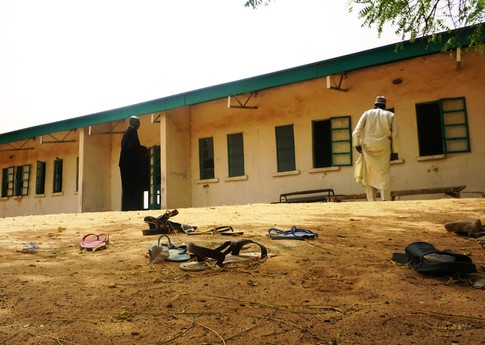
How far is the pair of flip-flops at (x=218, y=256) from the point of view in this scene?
2.91 metres

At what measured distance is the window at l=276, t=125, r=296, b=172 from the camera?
11.7m

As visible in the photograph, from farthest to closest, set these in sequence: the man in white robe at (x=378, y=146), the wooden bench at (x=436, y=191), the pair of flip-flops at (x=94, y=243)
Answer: the wooden bench at (x=436, y=191) < the man in white robe at (x=378, y=146) < the pair of flip-flops at (x=94, y=243)

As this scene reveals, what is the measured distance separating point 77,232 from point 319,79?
818cm

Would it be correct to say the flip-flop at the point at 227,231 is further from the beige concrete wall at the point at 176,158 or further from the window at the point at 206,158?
the window at the point at 206,158

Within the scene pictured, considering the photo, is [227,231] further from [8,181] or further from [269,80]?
[8,181]

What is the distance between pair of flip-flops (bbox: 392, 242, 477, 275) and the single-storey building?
6.23m

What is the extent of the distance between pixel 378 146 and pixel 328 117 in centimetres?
330

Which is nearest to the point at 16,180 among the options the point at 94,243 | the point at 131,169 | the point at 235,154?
the point at 235,154

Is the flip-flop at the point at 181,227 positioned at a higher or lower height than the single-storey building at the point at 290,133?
lower

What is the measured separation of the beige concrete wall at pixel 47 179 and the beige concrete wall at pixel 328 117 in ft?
19.4

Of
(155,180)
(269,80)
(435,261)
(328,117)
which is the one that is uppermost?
(269,80)

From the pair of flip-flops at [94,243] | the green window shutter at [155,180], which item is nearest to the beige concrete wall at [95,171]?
the green window shutter at [155,180]

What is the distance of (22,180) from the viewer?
17.9 meters

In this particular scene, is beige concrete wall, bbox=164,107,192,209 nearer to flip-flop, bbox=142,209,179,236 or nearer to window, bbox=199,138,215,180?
window, bbox=199,138,215,180
